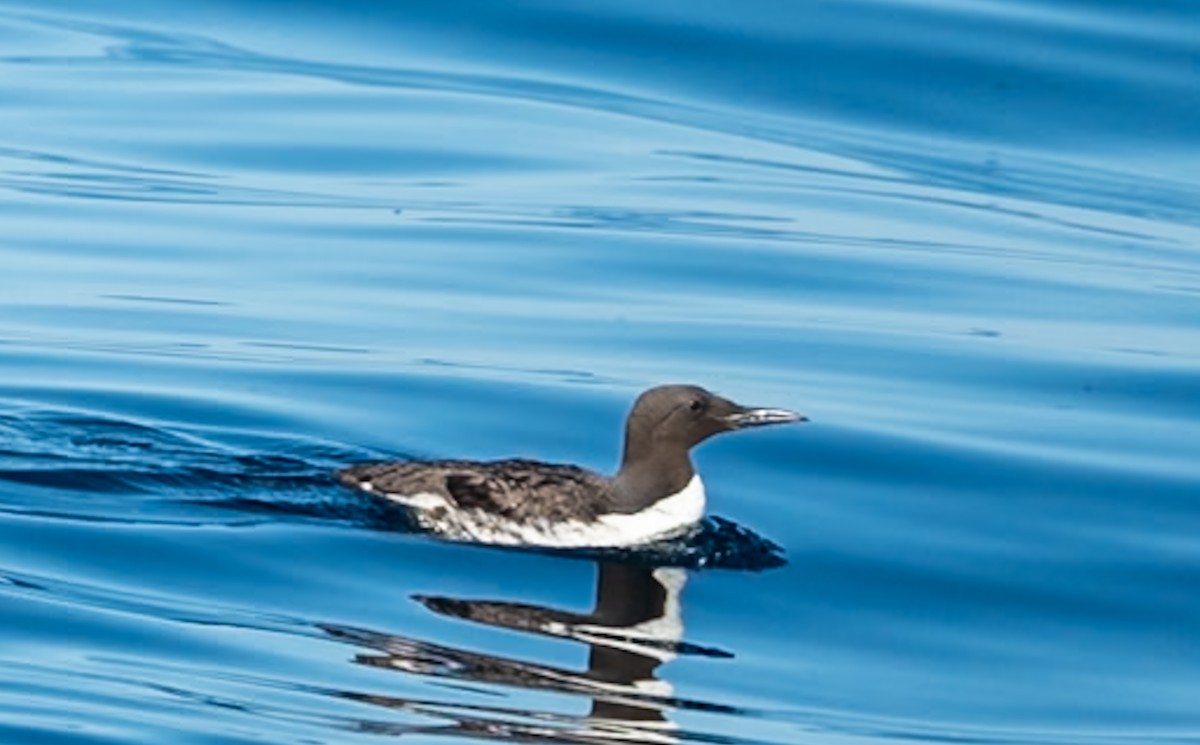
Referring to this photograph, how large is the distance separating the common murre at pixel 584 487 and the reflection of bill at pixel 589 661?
283 millimetres

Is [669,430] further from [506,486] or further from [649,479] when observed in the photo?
[506,486]

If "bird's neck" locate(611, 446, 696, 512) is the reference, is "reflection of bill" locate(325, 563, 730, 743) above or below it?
below

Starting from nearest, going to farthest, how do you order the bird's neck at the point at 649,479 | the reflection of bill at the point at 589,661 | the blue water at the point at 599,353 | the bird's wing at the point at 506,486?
1. the reflection of bill at the point at 589,661
2. the blue water at the point at 599,353
3. the bird's wing at the point at 506,486
4. the bird's neck at the point at 649,479

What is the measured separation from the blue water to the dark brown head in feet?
1.34

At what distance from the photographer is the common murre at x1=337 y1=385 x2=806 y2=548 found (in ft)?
41.7

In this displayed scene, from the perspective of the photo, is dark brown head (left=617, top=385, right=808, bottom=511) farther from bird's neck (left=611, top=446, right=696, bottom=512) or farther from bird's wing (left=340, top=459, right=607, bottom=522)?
bird's wing (left=340, top=459, right=607, bottom=522)

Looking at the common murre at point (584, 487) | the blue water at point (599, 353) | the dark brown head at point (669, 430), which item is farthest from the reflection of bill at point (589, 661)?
the dark brown head at point (669, 430)

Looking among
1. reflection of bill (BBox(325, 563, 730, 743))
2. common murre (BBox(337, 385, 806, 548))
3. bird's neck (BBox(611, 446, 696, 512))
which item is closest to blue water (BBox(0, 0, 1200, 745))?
reflection of bill (BBox(325, 563, 730, 743))

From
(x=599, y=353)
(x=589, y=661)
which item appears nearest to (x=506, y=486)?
(x=589, y=661)

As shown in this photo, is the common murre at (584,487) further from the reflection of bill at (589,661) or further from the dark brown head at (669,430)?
the reflection of bill at (589,661)

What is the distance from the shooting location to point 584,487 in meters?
12.9

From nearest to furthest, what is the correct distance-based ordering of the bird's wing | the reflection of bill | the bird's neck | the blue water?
the reflection of bill
the blue water
the bird's wing
the bird's neck

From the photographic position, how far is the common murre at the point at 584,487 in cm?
1272

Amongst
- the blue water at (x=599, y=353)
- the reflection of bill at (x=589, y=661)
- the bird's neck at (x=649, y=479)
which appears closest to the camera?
the reflection of bill at (x=589, y=661)
